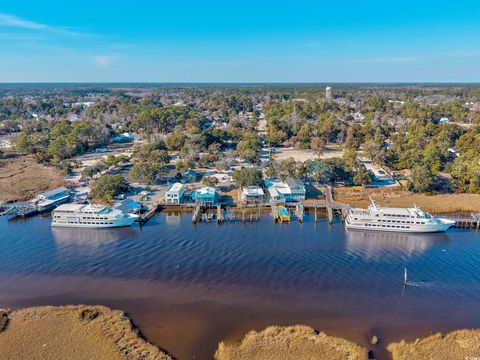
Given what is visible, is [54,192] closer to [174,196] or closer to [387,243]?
[174,196]

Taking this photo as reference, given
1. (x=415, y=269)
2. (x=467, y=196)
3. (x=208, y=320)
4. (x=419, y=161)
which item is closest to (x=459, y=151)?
(x=419, y=161)

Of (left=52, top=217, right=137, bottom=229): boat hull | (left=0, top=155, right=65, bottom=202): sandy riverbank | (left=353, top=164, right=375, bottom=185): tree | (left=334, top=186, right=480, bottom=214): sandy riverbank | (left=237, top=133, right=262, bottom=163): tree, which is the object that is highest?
(left=237, top=133, right=262, bottom=163): tree

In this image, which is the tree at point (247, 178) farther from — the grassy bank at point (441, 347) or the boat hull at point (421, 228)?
the grassy bank at point (441, 347)

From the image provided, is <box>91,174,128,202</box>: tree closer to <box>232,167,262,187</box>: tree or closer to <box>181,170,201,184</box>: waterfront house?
<box>181,170,201,184</box>: waterfront house

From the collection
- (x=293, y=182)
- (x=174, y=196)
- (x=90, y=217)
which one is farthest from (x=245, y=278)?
(x=293, y=182)

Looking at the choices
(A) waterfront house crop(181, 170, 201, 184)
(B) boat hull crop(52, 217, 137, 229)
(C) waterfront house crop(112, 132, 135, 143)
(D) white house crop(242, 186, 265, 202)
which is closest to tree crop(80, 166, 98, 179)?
(A) waterfront house crop(181, 170, 201, 184)

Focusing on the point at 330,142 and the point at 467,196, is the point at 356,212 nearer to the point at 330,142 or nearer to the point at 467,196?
the point at 467,196
